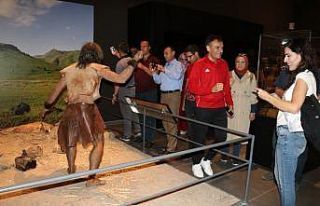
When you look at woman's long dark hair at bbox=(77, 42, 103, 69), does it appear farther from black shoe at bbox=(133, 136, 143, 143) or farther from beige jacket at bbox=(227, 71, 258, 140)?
black shoe at bbox=(133, 136, 143, 143)

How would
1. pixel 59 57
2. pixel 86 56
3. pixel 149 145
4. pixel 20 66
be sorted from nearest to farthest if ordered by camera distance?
pixel 86 56 → pixel 149 145 → pixel 20 66 → pixel 59 57

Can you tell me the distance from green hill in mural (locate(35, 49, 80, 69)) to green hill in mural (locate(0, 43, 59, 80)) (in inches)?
2.8

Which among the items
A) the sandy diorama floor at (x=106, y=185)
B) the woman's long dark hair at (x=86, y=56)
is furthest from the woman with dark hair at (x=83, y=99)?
the sandy diorama floor at (x=106, y=185)

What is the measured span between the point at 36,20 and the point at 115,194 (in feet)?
12.3

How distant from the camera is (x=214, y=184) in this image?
377cm

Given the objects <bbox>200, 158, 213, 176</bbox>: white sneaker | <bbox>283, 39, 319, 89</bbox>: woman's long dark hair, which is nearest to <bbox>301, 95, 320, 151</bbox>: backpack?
<bbox>283, 39, 319, 89</bbox>: woman's long dark hair

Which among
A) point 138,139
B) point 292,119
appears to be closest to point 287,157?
point 292,119

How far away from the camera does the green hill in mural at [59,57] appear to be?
5.78m

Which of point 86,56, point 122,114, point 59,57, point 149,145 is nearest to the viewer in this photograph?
point 86,56

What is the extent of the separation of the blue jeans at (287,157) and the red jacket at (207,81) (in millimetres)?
1340

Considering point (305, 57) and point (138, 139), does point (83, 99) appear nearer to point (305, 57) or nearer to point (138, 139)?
point (305, 57)

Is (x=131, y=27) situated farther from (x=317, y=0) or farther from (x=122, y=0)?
(x=317, y=0)

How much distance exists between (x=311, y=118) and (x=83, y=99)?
2.19 m

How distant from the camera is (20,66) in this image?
5.50 m
